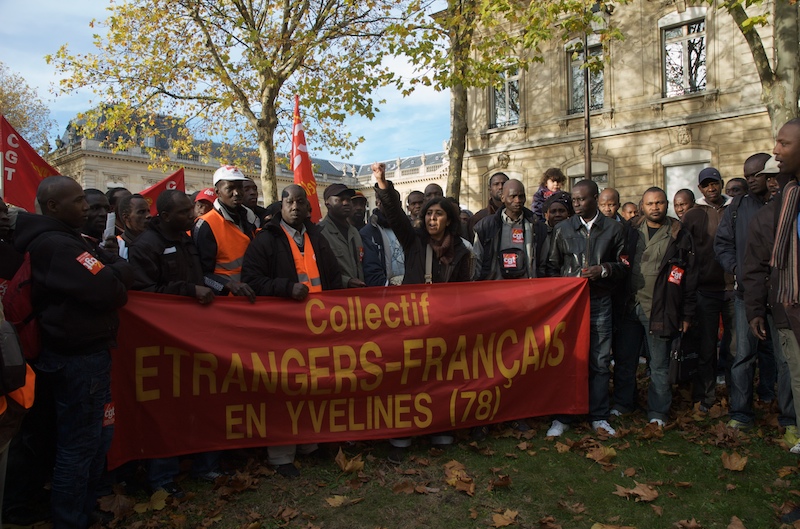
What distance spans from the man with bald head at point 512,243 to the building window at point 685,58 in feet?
51.6

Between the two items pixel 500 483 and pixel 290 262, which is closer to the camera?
pixel 500 483

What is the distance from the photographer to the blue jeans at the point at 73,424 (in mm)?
3236

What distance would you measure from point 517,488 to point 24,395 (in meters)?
3.02

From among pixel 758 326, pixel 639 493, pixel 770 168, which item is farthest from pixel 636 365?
pixel 770 168

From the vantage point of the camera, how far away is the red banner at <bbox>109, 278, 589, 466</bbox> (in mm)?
4047

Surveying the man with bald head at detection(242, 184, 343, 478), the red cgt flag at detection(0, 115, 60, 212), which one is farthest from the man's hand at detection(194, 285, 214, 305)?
the red cgt flag at detection(0, 115, 60, 212)

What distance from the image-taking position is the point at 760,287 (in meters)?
4.08

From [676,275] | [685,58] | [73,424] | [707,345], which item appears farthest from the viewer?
[685,58]

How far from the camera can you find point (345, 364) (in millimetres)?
4449

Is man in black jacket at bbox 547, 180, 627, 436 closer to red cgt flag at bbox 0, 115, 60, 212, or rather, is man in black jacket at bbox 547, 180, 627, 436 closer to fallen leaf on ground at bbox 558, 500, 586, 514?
fallen leaf on ground at bbox 558, 500, 586, 514

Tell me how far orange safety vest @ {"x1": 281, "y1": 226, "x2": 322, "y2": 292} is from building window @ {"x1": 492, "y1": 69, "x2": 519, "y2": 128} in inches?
753

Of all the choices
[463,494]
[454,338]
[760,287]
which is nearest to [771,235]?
[760,287]

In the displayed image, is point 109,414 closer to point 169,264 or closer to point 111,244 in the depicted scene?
point 169,264

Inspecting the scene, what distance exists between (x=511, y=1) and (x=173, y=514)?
10561 millimetres
